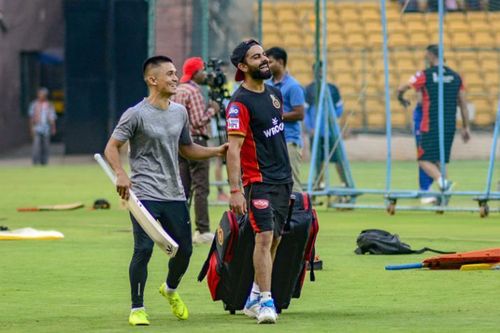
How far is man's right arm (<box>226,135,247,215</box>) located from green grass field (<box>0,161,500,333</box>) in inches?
Answer: 32.9

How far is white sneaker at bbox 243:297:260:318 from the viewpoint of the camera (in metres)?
10.4

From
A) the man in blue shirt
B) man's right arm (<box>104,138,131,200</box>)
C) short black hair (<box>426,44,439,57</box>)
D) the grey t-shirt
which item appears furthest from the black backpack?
short black hair (<box>426,44,439,57</box>)

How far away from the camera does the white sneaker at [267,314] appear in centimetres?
1005

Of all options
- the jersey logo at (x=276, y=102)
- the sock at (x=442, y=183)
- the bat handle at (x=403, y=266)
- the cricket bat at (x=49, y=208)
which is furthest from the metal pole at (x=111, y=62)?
the jersey logo at (x=276, y=102)

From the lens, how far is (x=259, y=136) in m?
10.4

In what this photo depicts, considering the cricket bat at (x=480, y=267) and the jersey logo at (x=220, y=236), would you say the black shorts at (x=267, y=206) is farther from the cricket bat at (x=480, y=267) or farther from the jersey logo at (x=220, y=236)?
the cricket bat at (x=480, y=267)

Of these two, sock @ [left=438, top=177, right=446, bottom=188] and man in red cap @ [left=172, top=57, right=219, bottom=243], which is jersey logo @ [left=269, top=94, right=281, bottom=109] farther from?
sock @ [left=438, top=177, right=446, bottom=188]

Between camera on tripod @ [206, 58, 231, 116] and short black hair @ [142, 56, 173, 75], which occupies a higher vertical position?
short black hair @ [142, 56, 173, 75]

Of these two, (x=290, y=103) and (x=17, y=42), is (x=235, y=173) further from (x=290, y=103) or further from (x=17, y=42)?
(x=17, y=42)

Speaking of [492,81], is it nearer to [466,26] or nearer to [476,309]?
[466,26]

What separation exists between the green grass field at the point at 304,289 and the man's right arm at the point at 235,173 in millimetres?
837

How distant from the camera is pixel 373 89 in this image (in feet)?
119

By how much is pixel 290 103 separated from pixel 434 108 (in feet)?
17.1

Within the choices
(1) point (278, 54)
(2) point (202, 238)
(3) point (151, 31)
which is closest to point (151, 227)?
(2) point (202, 238)
